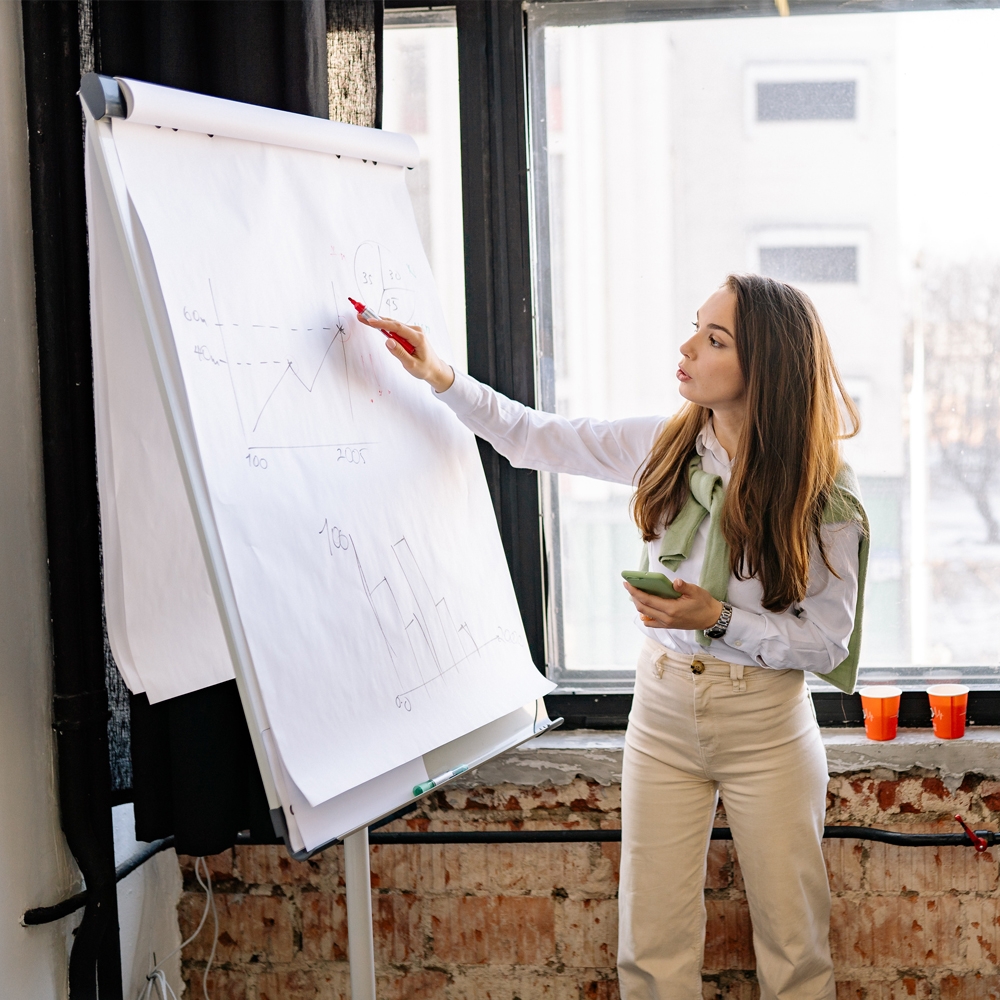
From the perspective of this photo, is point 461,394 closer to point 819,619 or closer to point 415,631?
point 415,631

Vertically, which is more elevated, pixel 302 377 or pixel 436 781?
pixel 302 377

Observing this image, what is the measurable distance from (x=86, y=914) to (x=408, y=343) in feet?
3.50

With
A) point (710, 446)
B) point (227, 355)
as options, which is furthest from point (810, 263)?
point (227, 355)

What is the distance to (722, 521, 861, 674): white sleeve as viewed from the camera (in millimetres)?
1484

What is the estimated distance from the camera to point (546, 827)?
1.92 meters

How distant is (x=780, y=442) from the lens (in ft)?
4.98

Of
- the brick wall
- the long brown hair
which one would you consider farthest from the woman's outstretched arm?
the brick wall

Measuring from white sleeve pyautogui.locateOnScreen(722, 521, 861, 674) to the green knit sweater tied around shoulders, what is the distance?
0.03 meters

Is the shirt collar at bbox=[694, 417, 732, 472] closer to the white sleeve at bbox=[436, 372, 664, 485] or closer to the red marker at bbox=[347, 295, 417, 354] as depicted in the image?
the white sleeve at bbox=[436, 372, 664, 485]

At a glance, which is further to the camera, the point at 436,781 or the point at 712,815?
the point at 712,815

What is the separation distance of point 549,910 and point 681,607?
34.0 inches

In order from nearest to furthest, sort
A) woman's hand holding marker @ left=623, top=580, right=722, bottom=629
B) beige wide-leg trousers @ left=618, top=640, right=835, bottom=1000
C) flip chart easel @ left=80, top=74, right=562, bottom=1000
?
flip chart easel @ left=80, top=74, right=562, bottom=1000, woman's hand holding marker @ left=623, top=580, right=722, bottom=629, beige wide-leg trousers @ left=618, top=640, right=835, bottom=1000

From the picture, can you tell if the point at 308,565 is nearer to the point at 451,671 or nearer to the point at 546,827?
the point at 451,671

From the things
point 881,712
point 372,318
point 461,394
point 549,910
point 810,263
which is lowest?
point 549,910
